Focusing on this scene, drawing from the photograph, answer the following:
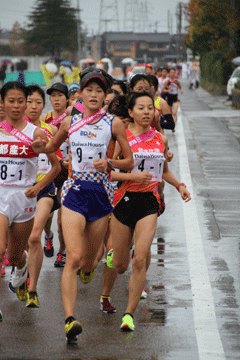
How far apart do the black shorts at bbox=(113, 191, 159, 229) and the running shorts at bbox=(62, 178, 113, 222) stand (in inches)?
10.8

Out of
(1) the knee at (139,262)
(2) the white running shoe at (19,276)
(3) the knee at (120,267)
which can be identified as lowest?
(2) the white running shoe at (19,276)

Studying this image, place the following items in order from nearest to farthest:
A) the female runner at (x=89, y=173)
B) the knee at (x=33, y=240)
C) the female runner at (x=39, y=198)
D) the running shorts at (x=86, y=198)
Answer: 1. the female runner at (x=89, y=173)
2. the running shorts at (x=86, y=198)
3. the female runner at (x=39, y=198)
4. the knee at (x=33, y=240)

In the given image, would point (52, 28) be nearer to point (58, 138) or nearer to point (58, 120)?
point (58, 120)

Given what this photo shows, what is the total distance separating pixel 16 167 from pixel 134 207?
103 cm

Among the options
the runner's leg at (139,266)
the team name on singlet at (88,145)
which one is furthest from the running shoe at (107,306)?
the team name on singlet at (88,145)

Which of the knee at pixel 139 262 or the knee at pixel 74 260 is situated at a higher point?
the knee at pixel 74 260

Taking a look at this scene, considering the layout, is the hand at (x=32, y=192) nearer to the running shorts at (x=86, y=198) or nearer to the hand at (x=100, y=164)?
the running shorts at (x=86, y=198)

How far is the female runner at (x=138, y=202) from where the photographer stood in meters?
5.91

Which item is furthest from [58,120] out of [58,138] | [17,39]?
[17,39]

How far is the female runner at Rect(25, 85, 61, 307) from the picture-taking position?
6.35 m

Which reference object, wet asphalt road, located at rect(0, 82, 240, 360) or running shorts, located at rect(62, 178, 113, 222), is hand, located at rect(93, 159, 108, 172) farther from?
wet asphalt road, located at rect(0, 82, 240, 360)

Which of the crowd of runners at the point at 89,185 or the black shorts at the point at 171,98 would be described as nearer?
the crowd of runners at the point at 89,185

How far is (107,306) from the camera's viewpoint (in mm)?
6418

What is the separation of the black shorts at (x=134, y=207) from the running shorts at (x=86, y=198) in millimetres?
275
